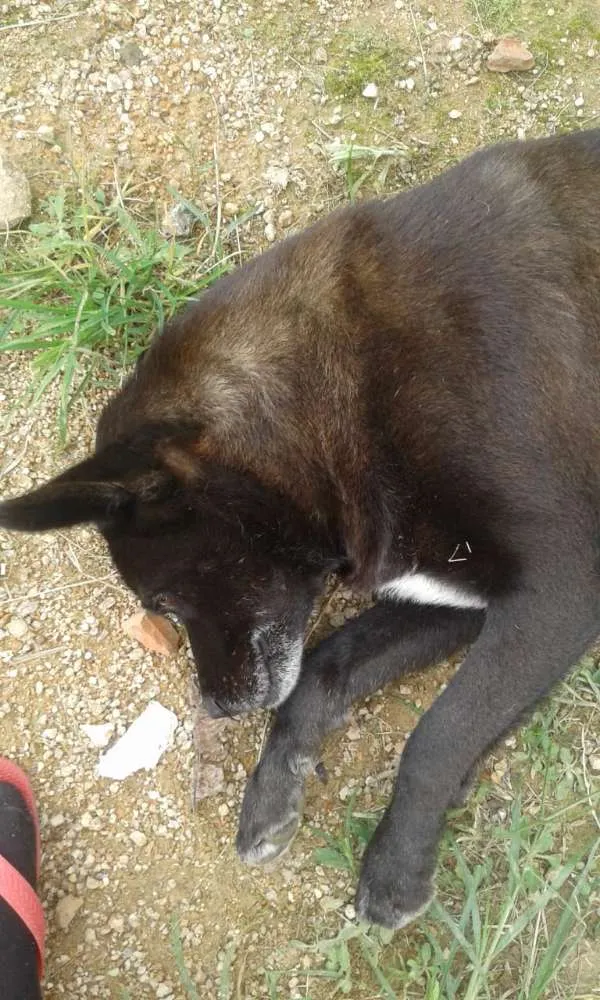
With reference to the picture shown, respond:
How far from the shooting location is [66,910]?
2.46m

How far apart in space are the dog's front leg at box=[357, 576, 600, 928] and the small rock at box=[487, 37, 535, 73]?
195cm

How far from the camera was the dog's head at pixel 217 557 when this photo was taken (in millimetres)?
1993

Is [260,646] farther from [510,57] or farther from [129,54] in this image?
[510,57]

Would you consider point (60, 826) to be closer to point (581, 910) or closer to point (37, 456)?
point (37, 456)

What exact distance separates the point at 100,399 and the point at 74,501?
1.12m

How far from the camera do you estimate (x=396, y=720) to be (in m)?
2.64

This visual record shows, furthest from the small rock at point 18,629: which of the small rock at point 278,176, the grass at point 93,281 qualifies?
the small rock at point 278,176

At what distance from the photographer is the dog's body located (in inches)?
79.6

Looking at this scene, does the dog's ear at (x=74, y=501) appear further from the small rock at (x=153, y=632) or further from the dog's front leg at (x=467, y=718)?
the dog's front leg at (x=467, y=718)

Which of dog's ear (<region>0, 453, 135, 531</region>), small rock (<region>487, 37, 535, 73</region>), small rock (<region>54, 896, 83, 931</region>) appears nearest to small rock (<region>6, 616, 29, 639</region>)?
small rock (<region>54, 896, 83, 931</region>)

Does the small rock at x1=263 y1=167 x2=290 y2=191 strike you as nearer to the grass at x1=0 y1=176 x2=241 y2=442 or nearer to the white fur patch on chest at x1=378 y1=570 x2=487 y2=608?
the grass at x1=0 y1=176 x2=241 y2=442

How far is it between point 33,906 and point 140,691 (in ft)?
2.12

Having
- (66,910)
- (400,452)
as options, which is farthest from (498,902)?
(400,452)

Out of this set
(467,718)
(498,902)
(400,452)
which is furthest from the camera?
(498,902)
